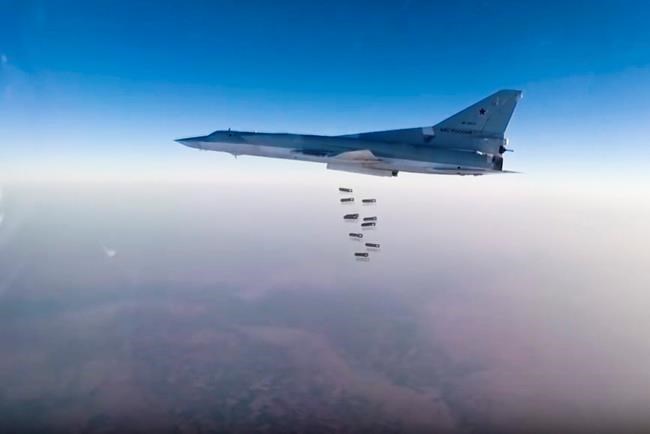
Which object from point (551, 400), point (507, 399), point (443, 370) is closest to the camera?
point (551, 400)

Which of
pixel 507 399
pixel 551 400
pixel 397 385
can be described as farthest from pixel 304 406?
pixel 551 400

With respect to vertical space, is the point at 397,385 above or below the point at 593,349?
below

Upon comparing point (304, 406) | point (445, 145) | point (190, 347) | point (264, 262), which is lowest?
point (304, 406)

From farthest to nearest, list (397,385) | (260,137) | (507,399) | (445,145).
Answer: (397,385) → (507,399) → (260,137) → (445,145)

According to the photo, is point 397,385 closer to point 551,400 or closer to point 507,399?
point 507,399

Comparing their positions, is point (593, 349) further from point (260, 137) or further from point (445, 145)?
point (260, 137)

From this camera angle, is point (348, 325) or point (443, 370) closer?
point (443, 370)

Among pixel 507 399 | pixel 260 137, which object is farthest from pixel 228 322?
pixel 260 137
